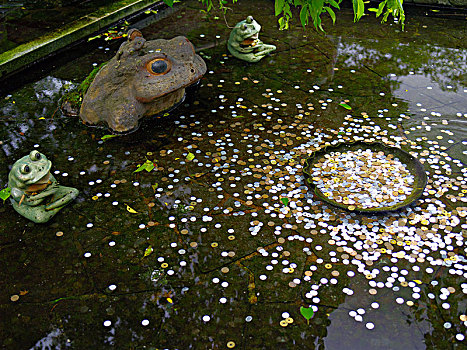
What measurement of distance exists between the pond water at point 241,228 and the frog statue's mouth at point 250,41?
417 mm

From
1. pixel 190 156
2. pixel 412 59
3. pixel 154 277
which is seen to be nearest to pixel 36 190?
pixel 154 277

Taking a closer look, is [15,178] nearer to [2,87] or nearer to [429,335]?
[2,87]

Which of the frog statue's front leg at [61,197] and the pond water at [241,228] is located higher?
the frog statue's front leg at [61,197]

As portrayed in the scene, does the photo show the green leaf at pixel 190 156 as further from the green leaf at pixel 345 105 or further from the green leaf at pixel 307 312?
the green leaf at pixel 307 312

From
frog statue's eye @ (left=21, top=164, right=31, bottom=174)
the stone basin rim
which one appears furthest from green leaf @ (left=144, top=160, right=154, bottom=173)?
the stone basin rim

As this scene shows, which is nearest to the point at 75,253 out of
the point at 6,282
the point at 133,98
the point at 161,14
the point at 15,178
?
the point at 6,282

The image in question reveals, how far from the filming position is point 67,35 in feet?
22.8

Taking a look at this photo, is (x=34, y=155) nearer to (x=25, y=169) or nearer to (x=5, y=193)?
(x=25, y=169)

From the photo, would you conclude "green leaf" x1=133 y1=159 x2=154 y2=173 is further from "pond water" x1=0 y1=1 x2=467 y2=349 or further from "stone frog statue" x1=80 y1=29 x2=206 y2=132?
"stone frog statue" x1=80 y1=29 x2=206 y2=132

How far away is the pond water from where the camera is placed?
3209mm

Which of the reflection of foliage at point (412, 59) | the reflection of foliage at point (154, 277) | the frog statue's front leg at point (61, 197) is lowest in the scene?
the reflection of foliage at point (412, 59)

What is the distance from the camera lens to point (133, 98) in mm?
5105

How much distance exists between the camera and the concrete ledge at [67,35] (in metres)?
6.33

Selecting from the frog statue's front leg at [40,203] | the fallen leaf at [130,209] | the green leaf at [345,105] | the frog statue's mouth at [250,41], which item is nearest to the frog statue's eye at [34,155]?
the frog statue's front leg at [40,203]
